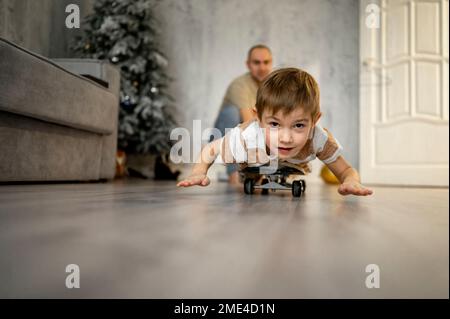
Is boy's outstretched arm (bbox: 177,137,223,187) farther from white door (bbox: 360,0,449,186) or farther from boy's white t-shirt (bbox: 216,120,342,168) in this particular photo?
white door (bbox: 360,0,449,186)

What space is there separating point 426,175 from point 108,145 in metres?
2.01

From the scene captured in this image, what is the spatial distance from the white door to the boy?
1.74m

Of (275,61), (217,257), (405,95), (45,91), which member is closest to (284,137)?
(217,257)

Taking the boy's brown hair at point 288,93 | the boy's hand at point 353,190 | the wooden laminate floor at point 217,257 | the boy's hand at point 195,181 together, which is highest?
the boy's brown hair at point 288,93

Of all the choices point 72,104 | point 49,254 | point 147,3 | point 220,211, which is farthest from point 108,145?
point 49,254

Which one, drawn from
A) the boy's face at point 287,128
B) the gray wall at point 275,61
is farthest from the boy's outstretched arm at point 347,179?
the gray wall at point 275,61

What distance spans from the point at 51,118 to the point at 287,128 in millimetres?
802

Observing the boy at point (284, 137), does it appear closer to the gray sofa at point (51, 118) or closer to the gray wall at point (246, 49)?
the gray wall at point (246, 49)

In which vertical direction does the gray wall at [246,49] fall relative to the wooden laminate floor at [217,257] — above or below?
above

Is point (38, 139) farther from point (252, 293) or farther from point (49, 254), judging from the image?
point (252, 293)

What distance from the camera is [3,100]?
3.45 ft

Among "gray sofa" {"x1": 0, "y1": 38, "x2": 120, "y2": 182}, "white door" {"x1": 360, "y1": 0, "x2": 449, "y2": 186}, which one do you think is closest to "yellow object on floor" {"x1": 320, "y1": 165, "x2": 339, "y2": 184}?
"white door" {"x1": 360, "y1": 0, "x2": 449, "y2": 186}

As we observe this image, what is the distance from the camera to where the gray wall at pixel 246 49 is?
4.28ft

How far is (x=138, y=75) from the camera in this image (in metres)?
2.73
